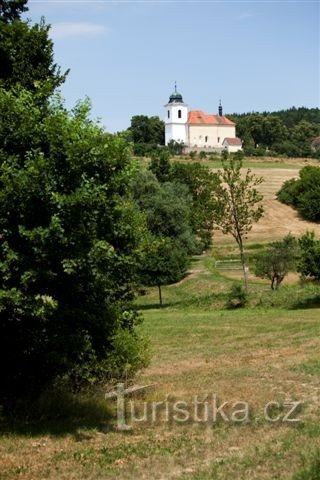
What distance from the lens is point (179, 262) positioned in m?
46.5

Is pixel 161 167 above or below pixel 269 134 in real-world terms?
below

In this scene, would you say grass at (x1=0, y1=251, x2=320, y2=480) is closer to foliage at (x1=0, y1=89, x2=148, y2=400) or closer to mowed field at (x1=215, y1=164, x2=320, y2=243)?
foliage at (x1=0, y1=89, x2=148, y2=400)

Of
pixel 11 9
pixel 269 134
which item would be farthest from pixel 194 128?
pixel 11 9

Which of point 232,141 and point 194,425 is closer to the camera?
point 194,425

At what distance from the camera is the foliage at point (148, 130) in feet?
531

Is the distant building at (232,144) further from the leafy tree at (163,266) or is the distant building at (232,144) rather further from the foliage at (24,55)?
the foliage at (24,55)

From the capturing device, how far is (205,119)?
167000 mm

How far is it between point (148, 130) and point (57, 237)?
15786 cm

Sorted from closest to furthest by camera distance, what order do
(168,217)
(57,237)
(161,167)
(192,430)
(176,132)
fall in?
(57,237), (192,430), (168,217), (161,167), (176,132)

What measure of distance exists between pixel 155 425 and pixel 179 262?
113ft

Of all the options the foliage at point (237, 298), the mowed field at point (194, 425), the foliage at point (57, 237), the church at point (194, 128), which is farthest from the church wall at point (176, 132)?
the foliage at point (57, 237)

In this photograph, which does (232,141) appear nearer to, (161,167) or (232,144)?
(232,144)

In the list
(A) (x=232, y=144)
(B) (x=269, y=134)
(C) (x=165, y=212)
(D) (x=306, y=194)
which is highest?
(B) (x=269, y=134)

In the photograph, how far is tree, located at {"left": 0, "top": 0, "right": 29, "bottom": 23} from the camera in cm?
1466
